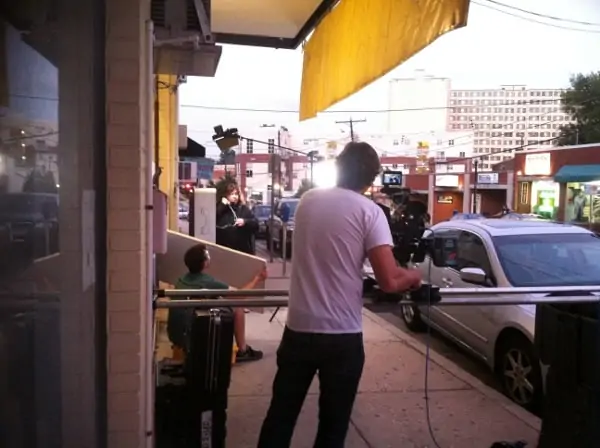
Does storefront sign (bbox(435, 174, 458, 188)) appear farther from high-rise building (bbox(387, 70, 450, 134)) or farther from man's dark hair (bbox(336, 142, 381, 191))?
man's dark hair (bbox(336, 142, 381, 191))

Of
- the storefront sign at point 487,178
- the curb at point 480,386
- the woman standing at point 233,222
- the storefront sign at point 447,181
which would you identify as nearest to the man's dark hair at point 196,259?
the curb at point 480,386

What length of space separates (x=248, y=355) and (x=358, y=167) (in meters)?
4.17

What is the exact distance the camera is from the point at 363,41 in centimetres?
474

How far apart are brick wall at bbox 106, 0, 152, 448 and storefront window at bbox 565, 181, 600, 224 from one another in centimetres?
3033

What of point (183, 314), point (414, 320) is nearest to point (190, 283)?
point (183, 314)

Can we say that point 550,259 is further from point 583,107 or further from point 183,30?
point 583,107

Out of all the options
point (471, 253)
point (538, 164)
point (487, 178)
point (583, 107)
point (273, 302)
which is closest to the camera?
point (273, 302)

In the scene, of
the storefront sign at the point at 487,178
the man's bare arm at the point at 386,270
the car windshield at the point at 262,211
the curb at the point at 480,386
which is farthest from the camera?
the storefront sign at the point at 487,178

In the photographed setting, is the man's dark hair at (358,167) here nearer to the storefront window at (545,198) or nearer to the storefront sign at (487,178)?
the storefront window at (545,198)

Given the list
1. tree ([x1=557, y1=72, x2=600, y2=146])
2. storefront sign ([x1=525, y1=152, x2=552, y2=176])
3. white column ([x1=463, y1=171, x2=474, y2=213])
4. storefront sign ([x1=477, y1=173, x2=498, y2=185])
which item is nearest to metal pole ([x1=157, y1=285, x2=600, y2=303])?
storefront sign ([x1=525, y1=152, x2=552, y2=176])

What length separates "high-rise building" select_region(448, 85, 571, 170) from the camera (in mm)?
56344

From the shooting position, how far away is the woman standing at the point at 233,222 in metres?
9.45

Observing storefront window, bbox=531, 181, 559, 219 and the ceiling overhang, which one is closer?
the ceiling overhang

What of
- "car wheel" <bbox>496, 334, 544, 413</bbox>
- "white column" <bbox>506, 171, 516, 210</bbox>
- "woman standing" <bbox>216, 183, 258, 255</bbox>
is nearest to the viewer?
"car wheel" <bbox>496, 334, 544, 413</bbox>
